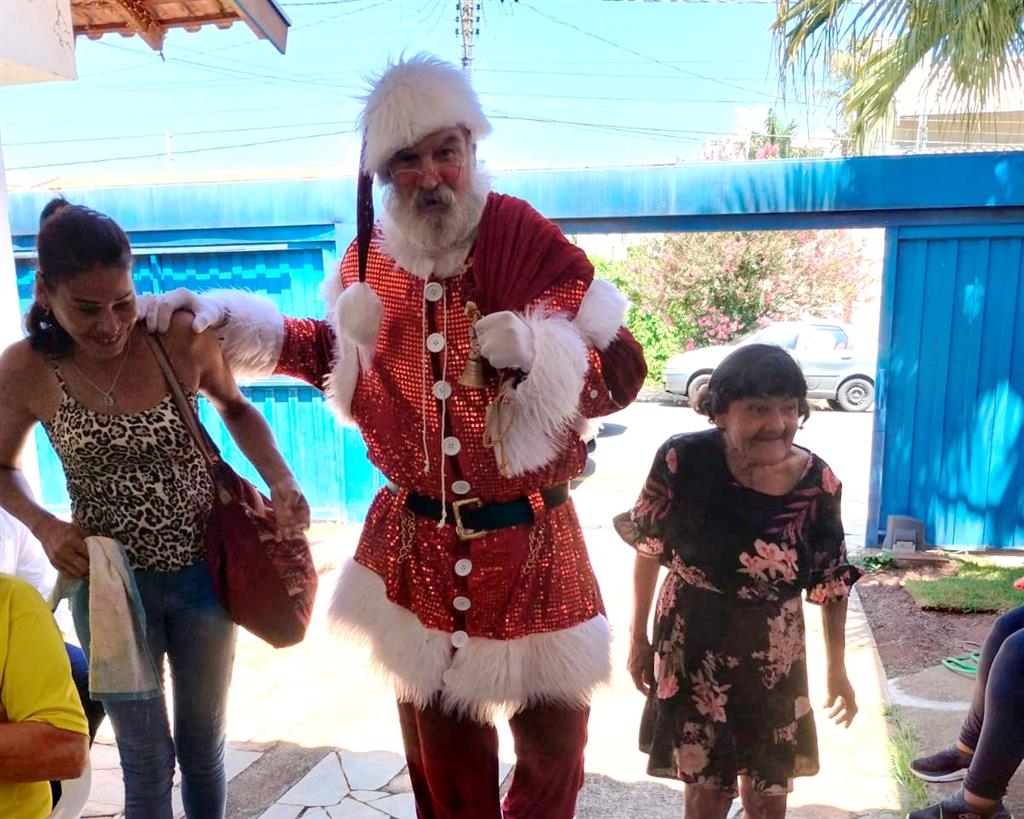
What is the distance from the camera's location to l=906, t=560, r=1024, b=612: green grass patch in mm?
3854

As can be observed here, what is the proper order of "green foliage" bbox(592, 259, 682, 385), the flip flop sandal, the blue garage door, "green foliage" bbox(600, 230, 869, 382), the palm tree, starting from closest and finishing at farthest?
the flip flop sandal
the palm tree
the blue garage door
"green foliage" bbox(592, 259, 682, 385)
"green foliage" bbox(600, 230, 869, 382)

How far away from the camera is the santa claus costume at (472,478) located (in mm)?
1428

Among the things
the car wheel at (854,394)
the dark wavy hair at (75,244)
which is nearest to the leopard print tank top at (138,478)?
the dark wavy hair at (75,244)

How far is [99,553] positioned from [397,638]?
23.0 inches

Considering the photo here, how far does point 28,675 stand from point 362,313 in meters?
0.83

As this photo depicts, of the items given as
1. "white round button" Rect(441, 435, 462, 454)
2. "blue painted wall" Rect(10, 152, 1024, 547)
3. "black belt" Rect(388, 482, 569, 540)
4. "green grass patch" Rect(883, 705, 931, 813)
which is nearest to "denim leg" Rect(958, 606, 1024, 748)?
"green grass patch" Rect(883, 705, 931, 813)

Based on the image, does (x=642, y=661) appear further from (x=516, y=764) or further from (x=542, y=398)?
(x=542, y=398)

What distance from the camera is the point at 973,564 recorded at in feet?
14.9

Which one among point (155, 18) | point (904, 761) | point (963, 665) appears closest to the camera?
point (904, 761)

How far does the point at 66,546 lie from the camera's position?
1531mm

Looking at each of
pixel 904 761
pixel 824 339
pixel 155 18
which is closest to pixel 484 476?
pixel 904 761

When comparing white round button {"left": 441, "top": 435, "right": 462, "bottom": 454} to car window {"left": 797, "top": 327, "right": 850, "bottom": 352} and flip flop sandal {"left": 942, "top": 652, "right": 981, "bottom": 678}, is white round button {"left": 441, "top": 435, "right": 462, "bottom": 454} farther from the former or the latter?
car window {"left": 797, "top": 327, "right": 850, "bottom": 352}

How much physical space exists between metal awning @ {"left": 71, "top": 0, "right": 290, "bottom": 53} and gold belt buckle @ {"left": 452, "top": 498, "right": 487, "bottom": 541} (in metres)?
1.56

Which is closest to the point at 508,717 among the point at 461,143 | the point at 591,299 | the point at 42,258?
the point at 591,299
